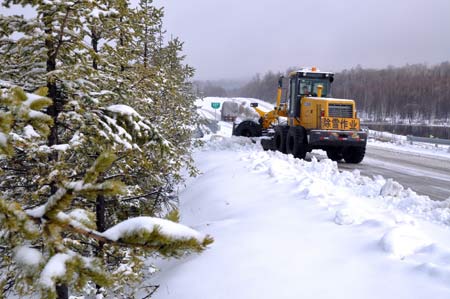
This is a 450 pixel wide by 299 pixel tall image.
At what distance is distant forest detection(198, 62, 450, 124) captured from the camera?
89625mm

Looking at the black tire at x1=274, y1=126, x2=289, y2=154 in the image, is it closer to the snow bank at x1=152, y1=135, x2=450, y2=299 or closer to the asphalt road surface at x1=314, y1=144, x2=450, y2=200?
the asphalt road surface at x1=314, y1=144, x2=450, y2=200

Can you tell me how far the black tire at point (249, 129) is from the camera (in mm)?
17766

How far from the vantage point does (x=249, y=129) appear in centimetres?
1784

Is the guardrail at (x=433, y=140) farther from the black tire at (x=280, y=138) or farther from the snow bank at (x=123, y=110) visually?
the snow bank at (x=123, y=110)

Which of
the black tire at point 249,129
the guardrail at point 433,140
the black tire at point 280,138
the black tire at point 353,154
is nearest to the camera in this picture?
the black tire at point 353,154

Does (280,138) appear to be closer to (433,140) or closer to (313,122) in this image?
(313,122)

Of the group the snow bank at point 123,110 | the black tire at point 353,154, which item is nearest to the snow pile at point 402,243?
the snow bank at point 123,110

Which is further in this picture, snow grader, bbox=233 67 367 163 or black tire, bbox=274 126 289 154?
black tire, bbox=274 126 289 154

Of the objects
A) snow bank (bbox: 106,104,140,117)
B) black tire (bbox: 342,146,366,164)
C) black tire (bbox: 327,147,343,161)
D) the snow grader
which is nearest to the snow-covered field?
snow bank (bbox: 106,104,140,117)

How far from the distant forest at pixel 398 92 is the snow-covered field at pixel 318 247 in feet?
277

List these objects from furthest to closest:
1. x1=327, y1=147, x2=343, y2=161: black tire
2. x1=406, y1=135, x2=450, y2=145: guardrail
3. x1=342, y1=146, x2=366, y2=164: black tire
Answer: x1=406, y1=135, x2=450, y2=145: guardrail
x1=327, y1=147, x2=343, y2=161: black tire
x1=342, y1=146, x2=366, y2=164: black tire

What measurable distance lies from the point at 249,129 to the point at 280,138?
269cm

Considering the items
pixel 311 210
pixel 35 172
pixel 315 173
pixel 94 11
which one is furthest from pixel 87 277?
pixel 315 173

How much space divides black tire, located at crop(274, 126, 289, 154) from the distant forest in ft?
248
